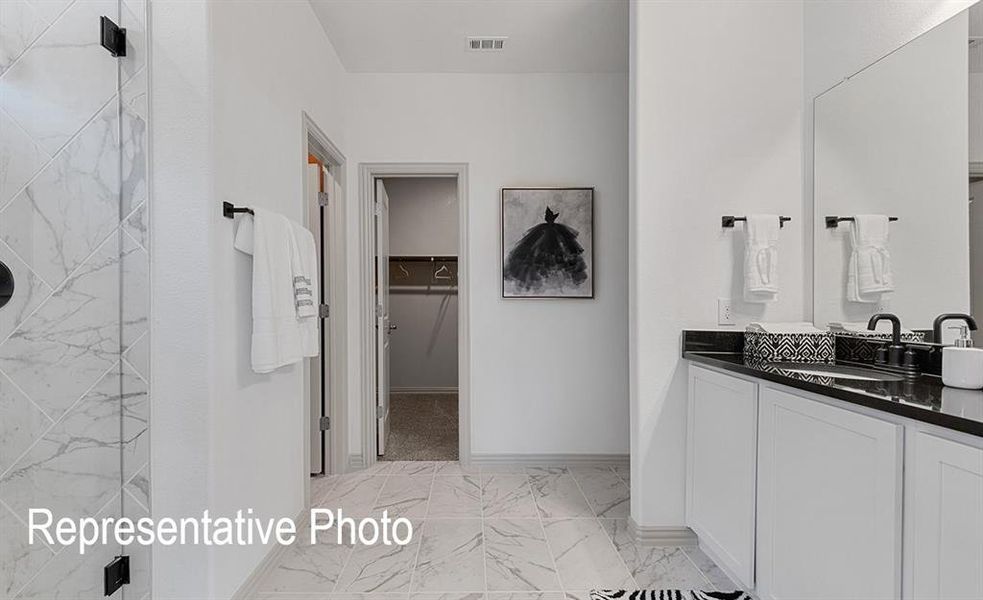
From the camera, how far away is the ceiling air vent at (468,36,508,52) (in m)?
2.83

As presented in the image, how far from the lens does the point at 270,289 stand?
1.83m

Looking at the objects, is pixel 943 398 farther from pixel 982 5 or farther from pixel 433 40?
pixel 433 40

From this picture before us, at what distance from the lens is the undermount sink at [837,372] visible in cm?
158

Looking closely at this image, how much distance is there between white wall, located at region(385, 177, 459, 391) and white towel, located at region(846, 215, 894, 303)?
4.13m

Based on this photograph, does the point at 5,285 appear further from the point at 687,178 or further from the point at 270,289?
the point at 687,178

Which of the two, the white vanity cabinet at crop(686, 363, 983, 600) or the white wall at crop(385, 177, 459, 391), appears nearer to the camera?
the white vanity cabinet at crop(686, 363, 983, 600)

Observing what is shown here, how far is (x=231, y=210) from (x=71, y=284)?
0.52 m

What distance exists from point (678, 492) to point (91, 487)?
2.31 m

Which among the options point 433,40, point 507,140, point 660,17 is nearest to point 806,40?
point 660,17

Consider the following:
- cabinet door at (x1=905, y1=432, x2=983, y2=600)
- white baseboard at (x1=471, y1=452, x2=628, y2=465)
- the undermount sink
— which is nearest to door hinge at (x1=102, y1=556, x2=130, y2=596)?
white baseboard at (x1=471, y1=452, x2=628, y2=465)

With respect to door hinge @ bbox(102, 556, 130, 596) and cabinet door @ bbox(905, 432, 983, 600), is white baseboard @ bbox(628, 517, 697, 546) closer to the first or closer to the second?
cabinet door @ bbox(905, 432, 983, 600)

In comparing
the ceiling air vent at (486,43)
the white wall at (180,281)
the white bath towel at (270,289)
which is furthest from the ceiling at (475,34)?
the white bath towel at (270,289)

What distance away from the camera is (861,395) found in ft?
4.01

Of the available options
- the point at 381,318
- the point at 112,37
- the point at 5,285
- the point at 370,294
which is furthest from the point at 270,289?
the point at 381,318
